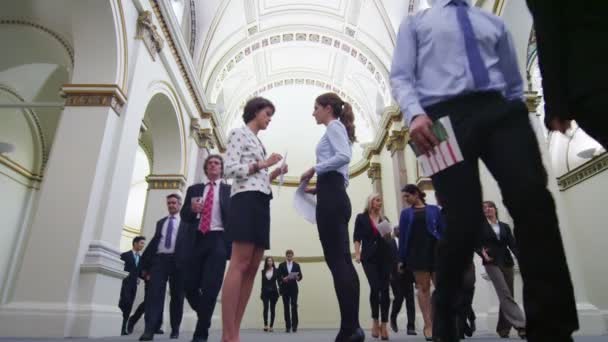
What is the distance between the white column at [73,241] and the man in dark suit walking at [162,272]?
741mm

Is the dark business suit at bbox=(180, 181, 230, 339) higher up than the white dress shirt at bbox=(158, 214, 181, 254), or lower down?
lower down

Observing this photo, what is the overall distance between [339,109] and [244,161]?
2.58 ft

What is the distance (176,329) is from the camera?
4355 mm

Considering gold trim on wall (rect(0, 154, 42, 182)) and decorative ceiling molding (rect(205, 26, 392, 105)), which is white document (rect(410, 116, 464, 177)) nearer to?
gold trim on wall (rect(0, 154, 42, 182))

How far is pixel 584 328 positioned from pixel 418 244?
2.52 metres

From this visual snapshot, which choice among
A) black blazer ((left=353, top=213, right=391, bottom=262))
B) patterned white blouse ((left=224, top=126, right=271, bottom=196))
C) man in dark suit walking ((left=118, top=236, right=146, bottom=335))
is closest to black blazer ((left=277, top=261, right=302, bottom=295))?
man in dark suit walking ((left=118, top=236, right=146, bottom=335))

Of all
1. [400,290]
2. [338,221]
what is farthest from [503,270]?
[338,221]

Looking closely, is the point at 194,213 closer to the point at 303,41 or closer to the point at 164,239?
the point at 164,239

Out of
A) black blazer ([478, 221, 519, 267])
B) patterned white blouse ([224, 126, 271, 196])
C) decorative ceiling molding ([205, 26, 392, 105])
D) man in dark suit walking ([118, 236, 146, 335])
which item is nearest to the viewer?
patterned white blouse ([224, 126, 271, 196])

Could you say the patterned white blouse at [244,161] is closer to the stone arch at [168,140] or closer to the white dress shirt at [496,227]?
the white dress shirt at [496,227]

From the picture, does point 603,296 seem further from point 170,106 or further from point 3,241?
point 3,241

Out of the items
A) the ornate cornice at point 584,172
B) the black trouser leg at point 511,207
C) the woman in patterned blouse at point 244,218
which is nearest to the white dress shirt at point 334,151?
the woman in patterned blouse at point 244,218

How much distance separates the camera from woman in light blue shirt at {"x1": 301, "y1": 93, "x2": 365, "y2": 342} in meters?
2.24

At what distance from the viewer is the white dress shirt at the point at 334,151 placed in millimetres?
2326
